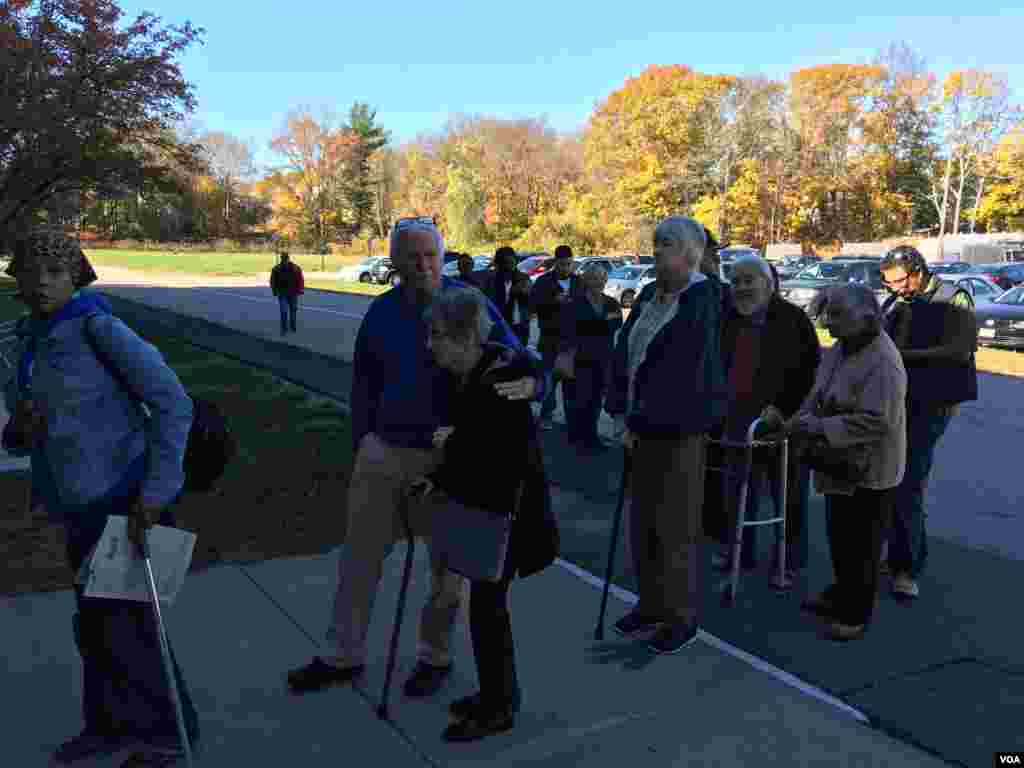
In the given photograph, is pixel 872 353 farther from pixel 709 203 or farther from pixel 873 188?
pixel 873 188

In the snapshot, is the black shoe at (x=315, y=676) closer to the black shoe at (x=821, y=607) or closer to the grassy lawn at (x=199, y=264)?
the black shoe at (x=821, y=607)

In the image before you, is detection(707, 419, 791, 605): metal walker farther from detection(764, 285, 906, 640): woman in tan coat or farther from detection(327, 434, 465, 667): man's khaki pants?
detection(327, 434, 465, 667): man's khaki pants

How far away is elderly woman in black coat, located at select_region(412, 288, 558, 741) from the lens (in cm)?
324

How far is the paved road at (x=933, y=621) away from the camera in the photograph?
366cm

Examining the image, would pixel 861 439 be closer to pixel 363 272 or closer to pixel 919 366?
pixel 919 366

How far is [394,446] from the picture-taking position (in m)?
3.67

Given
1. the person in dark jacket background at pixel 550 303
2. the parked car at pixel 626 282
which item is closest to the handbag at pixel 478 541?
the person in dark jacket background at pixel 550 303

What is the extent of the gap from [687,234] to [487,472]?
1493 millimetres

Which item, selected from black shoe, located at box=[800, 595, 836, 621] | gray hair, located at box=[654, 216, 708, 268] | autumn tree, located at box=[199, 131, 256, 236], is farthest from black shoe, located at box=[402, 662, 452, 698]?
autumn tree, located at box=[199, 131, 256, 236]

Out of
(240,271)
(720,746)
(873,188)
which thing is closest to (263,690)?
(720,746)

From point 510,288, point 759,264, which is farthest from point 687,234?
point 510,288

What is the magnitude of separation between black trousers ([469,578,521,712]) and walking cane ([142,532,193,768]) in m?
1.00

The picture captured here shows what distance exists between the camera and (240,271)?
5641cm

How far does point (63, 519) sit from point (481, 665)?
4.90 ft
